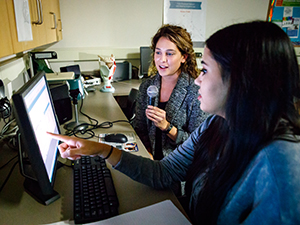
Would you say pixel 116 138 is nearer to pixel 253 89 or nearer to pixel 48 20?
pixel 253 89

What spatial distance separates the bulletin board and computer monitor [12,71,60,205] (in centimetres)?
330

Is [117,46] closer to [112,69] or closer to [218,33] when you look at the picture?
[112,69]

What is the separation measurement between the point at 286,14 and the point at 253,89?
130 inches

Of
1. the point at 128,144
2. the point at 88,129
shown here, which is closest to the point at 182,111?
the point at 128,144

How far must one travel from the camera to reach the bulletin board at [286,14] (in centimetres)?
302

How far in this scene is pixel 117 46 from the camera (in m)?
2.80

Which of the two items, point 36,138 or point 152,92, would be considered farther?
point 152,92

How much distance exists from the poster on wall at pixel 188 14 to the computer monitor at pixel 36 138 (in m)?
2.34

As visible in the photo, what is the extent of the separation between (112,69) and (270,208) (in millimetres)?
2072

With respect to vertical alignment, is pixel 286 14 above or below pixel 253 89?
above

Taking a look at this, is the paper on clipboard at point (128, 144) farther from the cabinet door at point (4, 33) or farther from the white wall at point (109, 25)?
the white wall at point (109, 25)

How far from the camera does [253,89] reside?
0.56 meters

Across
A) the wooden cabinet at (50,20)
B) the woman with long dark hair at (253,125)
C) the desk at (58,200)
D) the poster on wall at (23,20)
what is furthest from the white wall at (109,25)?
the woman with long dark hair at (253,125)

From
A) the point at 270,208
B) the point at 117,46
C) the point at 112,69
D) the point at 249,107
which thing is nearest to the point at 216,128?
the point at 249,107
